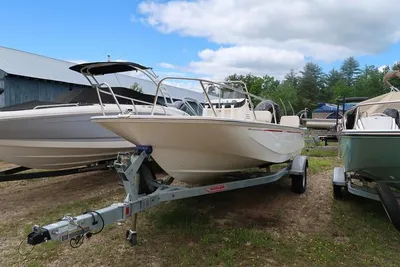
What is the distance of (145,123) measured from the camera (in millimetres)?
3244

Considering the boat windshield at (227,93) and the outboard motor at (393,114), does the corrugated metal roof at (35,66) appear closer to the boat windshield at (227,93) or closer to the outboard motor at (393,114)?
the boat windshield at (227,93)

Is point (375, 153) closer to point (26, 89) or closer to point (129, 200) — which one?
point (129, 200)

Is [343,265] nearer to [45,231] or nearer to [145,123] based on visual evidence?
[145,123]

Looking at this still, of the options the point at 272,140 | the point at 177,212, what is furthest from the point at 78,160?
the point at 272,140

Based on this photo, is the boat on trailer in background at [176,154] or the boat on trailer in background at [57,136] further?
the boat on trailer in background at [57,136]

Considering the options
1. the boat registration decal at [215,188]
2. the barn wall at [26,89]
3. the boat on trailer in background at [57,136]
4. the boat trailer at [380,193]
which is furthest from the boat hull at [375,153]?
the barn wall at [26,89]

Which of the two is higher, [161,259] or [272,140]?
[272,140]

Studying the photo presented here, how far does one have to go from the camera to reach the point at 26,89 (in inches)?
486

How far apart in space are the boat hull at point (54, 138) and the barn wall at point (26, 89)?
5937 mm

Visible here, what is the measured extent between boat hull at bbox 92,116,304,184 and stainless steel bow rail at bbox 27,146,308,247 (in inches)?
7.2

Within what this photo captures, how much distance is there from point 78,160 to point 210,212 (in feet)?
8.41

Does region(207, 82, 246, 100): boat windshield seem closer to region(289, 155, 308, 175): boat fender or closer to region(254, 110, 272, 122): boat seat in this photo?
region(254, 110, 272, 122): boat seat

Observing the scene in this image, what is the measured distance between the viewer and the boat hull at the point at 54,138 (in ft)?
15.8

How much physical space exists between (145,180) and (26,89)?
10598 mm
